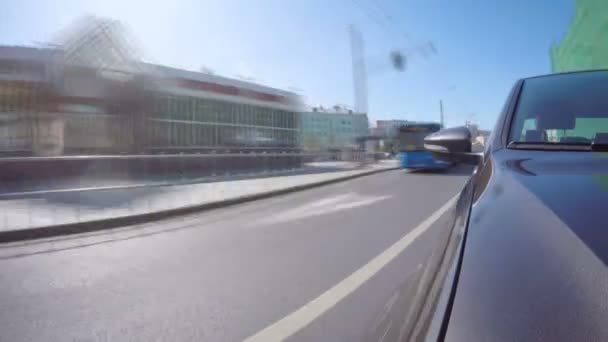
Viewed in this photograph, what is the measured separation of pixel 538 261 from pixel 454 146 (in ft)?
4.88

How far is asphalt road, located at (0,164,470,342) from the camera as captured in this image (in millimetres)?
2162

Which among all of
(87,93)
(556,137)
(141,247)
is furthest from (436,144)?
(87,93)

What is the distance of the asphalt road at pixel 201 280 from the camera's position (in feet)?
7.09

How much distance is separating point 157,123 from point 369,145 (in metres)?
21.7

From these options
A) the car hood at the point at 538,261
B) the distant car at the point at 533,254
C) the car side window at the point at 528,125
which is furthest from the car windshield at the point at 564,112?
the car hood at the point at 538,261

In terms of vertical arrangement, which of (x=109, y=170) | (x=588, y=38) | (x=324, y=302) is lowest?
(x=324, y=302)

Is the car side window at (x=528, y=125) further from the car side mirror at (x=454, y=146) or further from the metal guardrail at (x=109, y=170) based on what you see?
the metal guardrail at (x=109, y=170)

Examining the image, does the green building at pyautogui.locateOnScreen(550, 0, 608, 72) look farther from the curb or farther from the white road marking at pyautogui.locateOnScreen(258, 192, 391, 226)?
the curb

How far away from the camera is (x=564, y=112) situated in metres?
1.77

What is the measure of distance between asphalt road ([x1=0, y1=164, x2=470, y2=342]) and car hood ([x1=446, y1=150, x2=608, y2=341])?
15.1 inches

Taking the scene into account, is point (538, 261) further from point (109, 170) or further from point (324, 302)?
point (109, 170)

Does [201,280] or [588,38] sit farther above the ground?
[588,38]

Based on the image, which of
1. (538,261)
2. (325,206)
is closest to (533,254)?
(538,261)

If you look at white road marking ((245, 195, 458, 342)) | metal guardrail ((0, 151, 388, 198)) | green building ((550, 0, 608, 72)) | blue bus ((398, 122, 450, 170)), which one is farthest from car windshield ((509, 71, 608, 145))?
blue bus ((398, 122, 450, 170))
